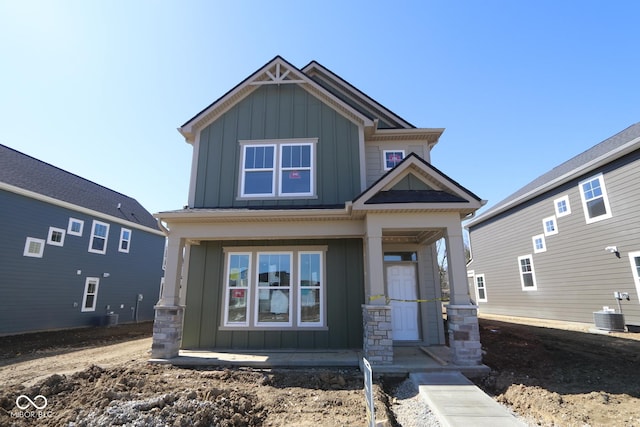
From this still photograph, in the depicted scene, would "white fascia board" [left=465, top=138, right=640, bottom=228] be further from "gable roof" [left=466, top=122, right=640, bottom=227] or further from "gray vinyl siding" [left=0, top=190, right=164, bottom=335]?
"gray vinyl siding" [left=0, top=190, right=164, bottom=335]

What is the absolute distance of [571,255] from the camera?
13.1m

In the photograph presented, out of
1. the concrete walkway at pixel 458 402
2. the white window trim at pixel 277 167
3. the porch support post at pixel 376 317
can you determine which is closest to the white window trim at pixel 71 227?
the white window trim at pixel 277 167

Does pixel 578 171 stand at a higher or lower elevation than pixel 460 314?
higher

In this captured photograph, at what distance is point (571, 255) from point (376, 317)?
1106 centimetres

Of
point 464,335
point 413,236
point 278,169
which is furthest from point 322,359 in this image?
point 278,169

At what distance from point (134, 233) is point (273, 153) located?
1386 centimetres

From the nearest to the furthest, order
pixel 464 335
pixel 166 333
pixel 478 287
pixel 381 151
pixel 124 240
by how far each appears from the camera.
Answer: pixel 464 335, pixel 166 333, pixel 381 151, pixel 124 240, pixel 478 287

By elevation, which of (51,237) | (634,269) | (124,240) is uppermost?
(124,240)

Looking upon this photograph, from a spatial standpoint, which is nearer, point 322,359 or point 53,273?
point 322,359

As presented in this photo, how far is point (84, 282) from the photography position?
15633mm

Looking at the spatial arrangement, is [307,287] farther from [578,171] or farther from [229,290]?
[578,171]

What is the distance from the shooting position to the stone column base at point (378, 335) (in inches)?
256

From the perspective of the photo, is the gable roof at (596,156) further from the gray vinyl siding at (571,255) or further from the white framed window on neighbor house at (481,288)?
the white framed window on neighbor house at (481,288)

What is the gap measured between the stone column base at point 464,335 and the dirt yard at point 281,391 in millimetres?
445
